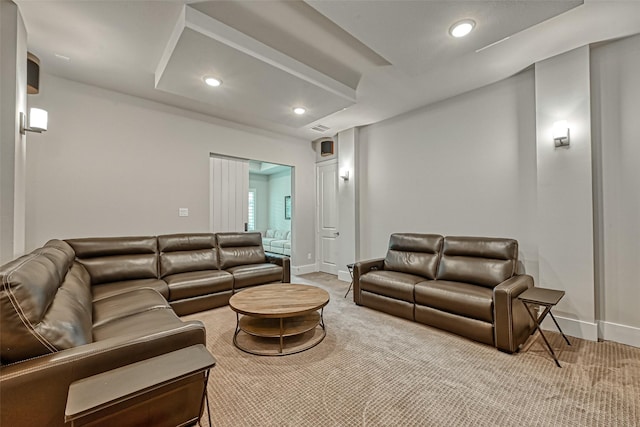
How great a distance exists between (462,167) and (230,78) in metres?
3.18

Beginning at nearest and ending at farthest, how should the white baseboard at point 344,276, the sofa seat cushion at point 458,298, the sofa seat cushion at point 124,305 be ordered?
the sofa seat cushion at point 124,305 < the sofa seat cushion at point 458,298 < the white baseboard at point 344,276

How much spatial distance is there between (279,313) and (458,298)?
69.4 inches

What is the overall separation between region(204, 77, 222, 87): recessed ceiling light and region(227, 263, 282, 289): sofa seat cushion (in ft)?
7.74

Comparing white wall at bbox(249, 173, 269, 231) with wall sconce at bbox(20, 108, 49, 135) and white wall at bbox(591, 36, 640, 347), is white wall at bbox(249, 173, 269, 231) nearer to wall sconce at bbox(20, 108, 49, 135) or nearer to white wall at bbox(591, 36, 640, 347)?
wall sconce at bbox(20, 108, 49, 135)

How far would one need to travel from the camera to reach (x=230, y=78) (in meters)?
2.92

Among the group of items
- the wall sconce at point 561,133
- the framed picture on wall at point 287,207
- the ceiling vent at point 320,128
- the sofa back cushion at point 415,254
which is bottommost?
the sofa back cushion at point 415,254

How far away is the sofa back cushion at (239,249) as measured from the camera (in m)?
4.05

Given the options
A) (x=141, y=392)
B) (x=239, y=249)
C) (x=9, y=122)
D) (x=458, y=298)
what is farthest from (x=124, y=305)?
(x=458, y=298)

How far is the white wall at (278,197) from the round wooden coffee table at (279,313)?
19.3ft

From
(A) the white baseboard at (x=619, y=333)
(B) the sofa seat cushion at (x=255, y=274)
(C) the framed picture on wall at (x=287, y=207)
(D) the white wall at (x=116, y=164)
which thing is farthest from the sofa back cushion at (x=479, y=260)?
(C) the framed picture on wall at (x=287, y=207)

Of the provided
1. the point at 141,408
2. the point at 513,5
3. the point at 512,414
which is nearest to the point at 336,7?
the point at 513,5

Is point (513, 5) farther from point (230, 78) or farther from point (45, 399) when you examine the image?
point (45, 399)

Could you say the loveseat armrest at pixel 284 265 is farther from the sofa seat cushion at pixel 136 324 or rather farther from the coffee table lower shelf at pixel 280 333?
the sofa seat cushion at pixel 136 324

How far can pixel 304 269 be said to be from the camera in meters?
5.86
